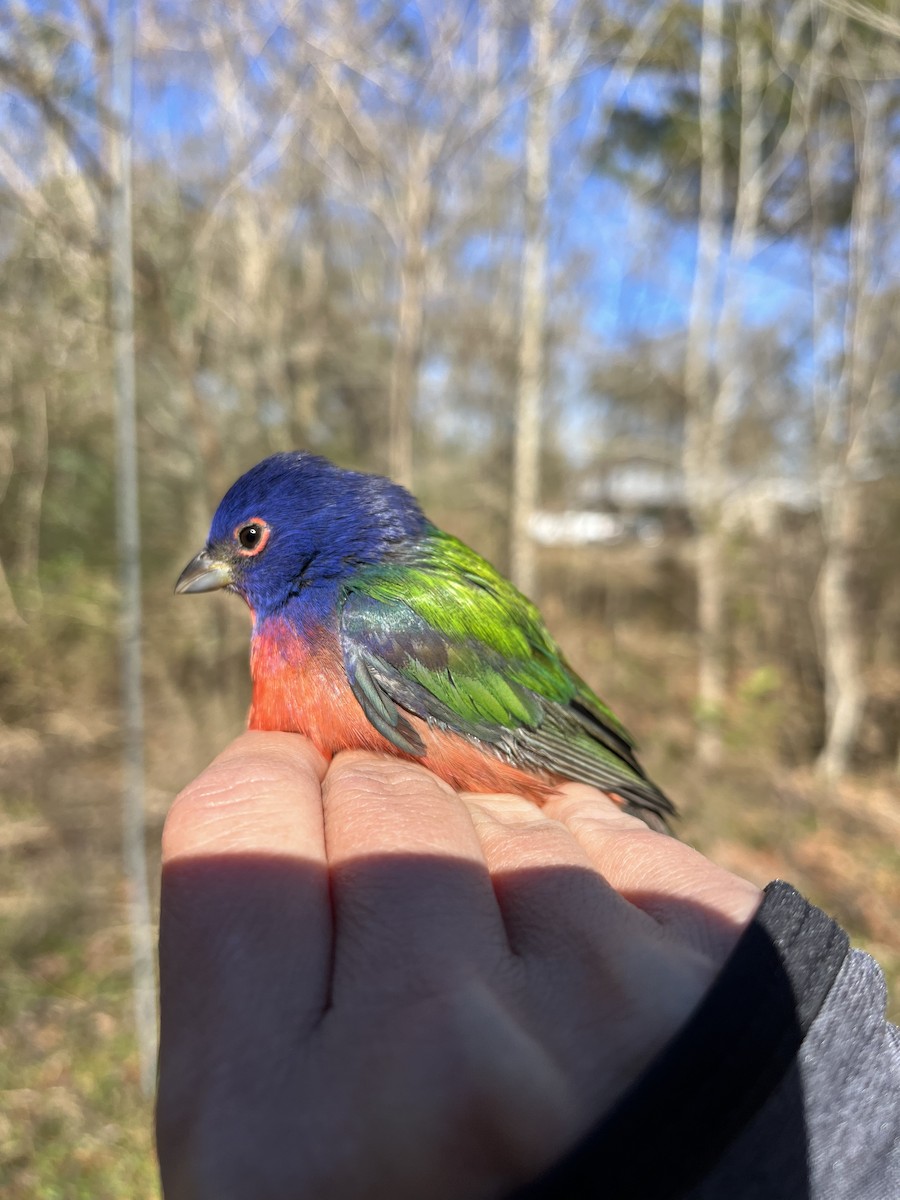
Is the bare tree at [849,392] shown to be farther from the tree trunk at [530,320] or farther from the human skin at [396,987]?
the human skin at [396,987]

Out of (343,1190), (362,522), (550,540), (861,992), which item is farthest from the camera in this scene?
(550,540)

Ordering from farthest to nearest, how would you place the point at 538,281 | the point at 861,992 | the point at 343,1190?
1. the point at 538,281
2. the point at 861,992
3. the point at 343,1190

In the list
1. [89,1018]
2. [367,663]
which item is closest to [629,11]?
[367,663]

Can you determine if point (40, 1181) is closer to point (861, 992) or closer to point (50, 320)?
point (861, 992)

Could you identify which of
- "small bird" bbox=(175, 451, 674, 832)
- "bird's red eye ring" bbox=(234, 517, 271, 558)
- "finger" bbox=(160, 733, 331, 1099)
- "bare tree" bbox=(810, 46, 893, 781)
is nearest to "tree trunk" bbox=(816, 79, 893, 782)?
"bare tree" bbox=(810, 46, 893, 781)

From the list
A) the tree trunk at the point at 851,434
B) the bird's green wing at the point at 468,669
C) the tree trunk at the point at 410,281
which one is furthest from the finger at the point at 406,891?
the tree trunk at the point at 851,434

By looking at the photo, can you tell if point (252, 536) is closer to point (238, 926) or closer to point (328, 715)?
point (328, 715)
